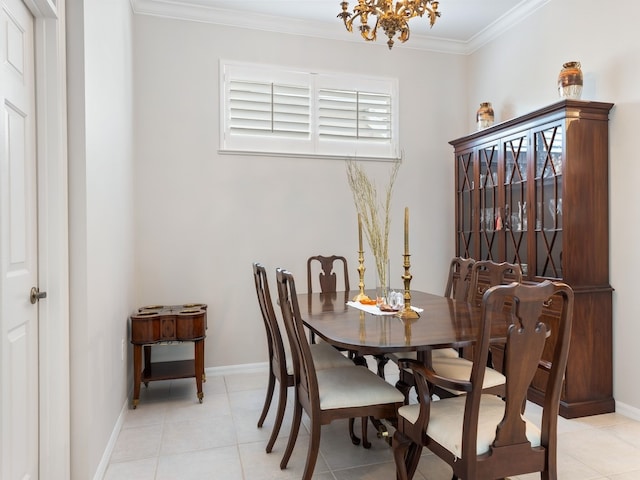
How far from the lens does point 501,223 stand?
3516mm

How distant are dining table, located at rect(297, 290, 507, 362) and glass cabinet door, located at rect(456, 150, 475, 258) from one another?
4.34 feet

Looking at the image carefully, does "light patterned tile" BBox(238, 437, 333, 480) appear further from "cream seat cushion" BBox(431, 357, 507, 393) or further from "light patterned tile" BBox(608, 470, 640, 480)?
"light patterned tile" BBox(608, 470, 640, 480)

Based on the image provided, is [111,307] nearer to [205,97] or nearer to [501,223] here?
[205,97]

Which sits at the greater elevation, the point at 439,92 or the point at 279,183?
the point at 439,92

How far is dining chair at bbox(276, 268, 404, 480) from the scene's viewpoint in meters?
1.96

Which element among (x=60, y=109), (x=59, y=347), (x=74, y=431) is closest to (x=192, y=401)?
(x=74, y=431)

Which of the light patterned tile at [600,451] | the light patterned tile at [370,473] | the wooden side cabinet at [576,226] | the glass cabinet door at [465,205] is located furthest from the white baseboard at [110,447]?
the glass cabinet door at [465,205]

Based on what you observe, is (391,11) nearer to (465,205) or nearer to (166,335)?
(465,205)

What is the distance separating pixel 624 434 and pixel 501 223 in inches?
64.6

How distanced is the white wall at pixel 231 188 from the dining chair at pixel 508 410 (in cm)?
242

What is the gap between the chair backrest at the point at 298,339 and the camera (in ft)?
6.30

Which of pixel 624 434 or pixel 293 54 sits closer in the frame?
pixel 624 434

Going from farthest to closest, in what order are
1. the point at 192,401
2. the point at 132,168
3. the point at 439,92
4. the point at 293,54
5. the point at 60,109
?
the point at 439,92, the point at 293,54, the point at 132,168, the point at 192,401, the point at 60,109

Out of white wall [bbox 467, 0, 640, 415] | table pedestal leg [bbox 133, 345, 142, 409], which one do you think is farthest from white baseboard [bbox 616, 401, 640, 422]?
table pedestal leg [bbox 133, 345, 142, 409]
